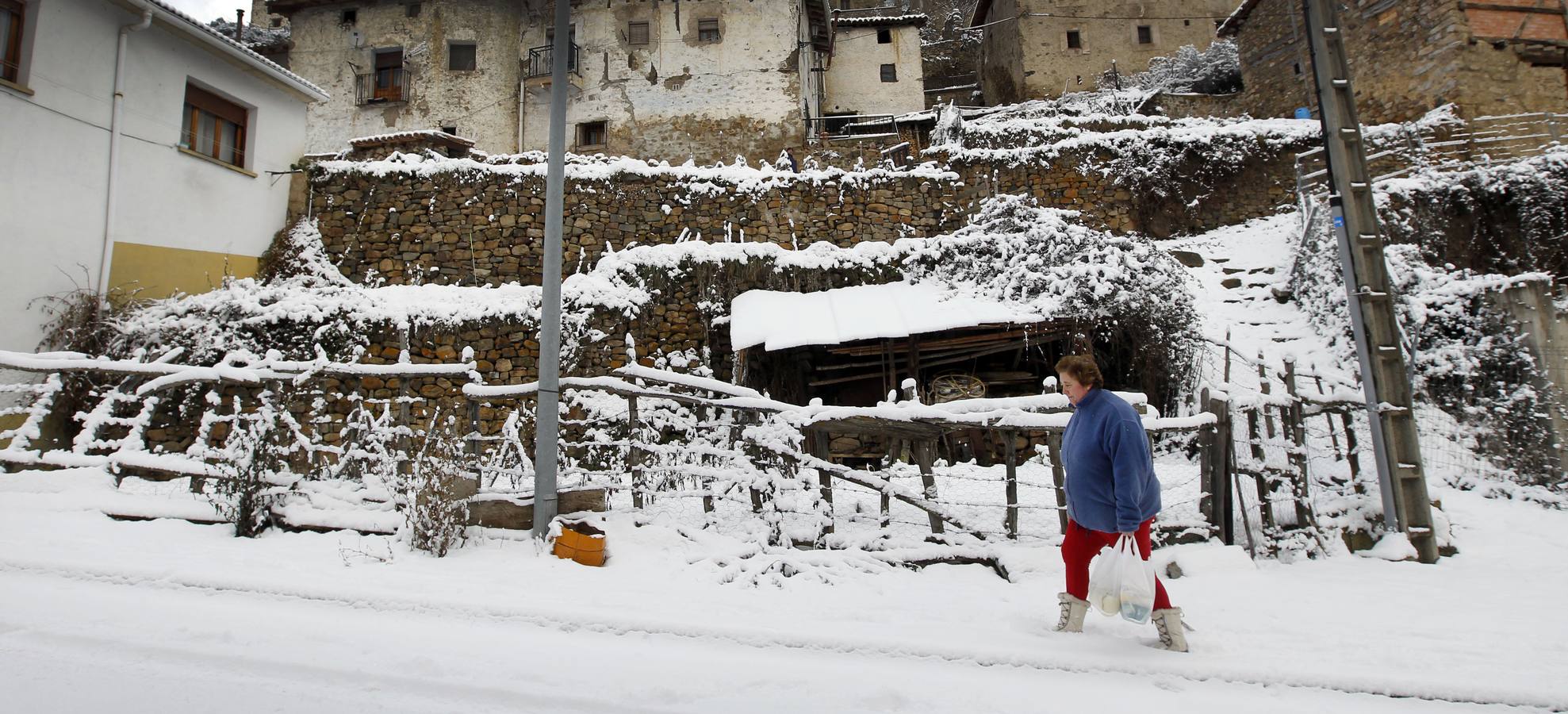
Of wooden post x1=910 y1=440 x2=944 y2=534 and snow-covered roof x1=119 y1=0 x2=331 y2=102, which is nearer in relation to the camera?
wooden post x1=910 y1=440 x2=944 y2=534

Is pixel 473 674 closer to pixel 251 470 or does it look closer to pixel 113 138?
pixel 251 470

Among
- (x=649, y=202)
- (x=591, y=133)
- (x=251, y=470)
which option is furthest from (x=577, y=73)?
(x=251, y=470)

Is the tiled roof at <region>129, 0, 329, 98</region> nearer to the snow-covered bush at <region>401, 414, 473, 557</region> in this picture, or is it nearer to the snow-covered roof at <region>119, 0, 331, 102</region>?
the snow-covered roof at <region>119, 0, 331, 102</region>

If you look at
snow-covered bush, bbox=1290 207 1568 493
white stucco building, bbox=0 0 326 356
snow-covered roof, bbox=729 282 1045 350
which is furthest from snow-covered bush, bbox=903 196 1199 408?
white stucco building, bbox=0 0 326 356

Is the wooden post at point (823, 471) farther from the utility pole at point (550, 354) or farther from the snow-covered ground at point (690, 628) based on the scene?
the utility pole at point (550, 354)

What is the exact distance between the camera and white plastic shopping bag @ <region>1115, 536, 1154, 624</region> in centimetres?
303

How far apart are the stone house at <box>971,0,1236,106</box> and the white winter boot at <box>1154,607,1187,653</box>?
2586 cm

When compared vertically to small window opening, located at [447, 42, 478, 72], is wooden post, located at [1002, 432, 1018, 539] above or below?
below

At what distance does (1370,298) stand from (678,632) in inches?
235

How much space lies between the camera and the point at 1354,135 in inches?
229

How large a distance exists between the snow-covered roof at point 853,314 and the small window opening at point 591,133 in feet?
35.7

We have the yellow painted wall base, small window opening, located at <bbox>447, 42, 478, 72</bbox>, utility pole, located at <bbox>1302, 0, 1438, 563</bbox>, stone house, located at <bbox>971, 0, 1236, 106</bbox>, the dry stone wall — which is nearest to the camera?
utility pole, located at <bbox>1302, 0, 1438, 563</bbox>

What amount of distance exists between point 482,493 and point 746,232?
8.81 metres

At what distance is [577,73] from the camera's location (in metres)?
20.2
